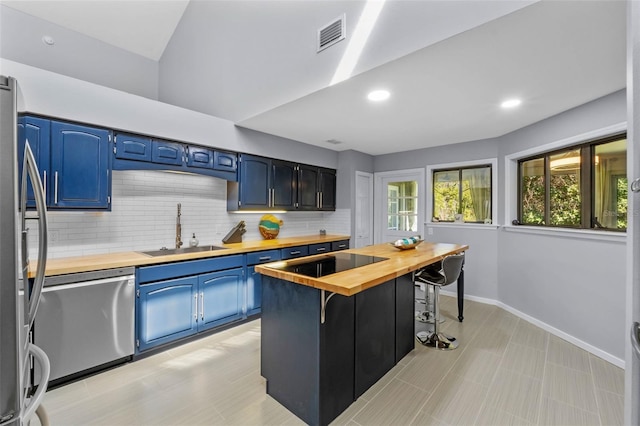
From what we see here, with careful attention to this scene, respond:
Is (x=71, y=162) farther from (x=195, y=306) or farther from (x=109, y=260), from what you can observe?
(x=195, y=306)

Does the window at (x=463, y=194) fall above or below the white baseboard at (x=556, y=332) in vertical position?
above

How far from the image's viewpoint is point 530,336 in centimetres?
308

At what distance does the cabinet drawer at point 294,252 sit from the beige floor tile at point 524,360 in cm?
257

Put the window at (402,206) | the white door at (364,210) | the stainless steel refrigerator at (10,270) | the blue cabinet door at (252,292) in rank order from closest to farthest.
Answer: the stainless steel refrigerator at (10,270)
the blue cabinet door at (252,292)
the window at (402,206)
the white door at (364,210)

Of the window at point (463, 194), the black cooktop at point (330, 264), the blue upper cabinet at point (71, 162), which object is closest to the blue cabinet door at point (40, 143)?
the blue upper cabinet at point (71, 162)

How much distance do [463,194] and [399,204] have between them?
3.64 feet

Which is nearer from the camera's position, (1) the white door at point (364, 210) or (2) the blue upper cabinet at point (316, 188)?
(2) the blue upper cabinet at point (316, 188)

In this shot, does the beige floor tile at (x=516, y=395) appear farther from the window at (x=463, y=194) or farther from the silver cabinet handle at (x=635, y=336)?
the window at (x=463, y=194)

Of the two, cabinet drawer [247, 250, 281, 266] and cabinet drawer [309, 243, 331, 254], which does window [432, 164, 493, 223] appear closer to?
cabinet drawer [309, 243, 331, 254]

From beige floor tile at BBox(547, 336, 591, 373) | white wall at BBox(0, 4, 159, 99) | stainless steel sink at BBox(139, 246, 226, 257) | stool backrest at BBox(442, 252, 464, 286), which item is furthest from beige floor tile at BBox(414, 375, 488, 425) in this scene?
white wall at BBox(0, 4, 159, 99)

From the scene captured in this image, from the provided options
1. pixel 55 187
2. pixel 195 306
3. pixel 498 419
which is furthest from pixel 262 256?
pixel 498 419

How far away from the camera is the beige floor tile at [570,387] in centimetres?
202

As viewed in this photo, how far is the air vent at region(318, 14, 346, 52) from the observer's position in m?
2.28

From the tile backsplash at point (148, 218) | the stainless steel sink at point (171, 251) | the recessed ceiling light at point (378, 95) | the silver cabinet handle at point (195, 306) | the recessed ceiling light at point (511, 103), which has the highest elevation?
the recessed ceiling light at point (511, 103)
